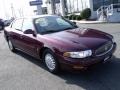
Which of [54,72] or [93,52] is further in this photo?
[54,72]

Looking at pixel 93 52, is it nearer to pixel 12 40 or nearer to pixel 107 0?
pixel 12 40

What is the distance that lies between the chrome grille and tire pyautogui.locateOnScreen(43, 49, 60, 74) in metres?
1.03

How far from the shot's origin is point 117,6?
23.4 meters

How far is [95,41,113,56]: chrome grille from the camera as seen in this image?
5523 millimetres

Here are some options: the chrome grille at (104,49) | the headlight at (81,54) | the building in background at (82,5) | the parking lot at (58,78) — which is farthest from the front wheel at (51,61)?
the building in background at (82,5)

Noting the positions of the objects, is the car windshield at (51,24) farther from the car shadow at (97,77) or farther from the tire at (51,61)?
the car shadow at (97,77)

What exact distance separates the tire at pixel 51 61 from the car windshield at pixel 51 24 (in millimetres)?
724

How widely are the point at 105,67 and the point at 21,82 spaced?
2.15 m

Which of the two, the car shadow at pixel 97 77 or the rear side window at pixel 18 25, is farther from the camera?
the rear side window at pixel 18 25

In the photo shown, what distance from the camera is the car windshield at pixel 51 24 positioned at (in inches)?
268

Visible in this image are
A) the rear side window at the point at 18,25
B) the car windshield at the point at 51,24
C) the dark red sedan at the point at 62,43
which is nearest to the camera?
the dark red sedan at the point at 62,43

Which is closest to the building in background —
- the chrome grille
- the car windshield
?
the car windshield

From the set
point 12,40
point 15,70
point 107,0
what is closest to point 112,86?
point 15,70

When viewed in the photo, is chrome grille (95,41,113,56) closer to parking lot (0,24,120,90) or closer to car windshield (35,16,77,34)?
parking lot (0,24,120,90)
